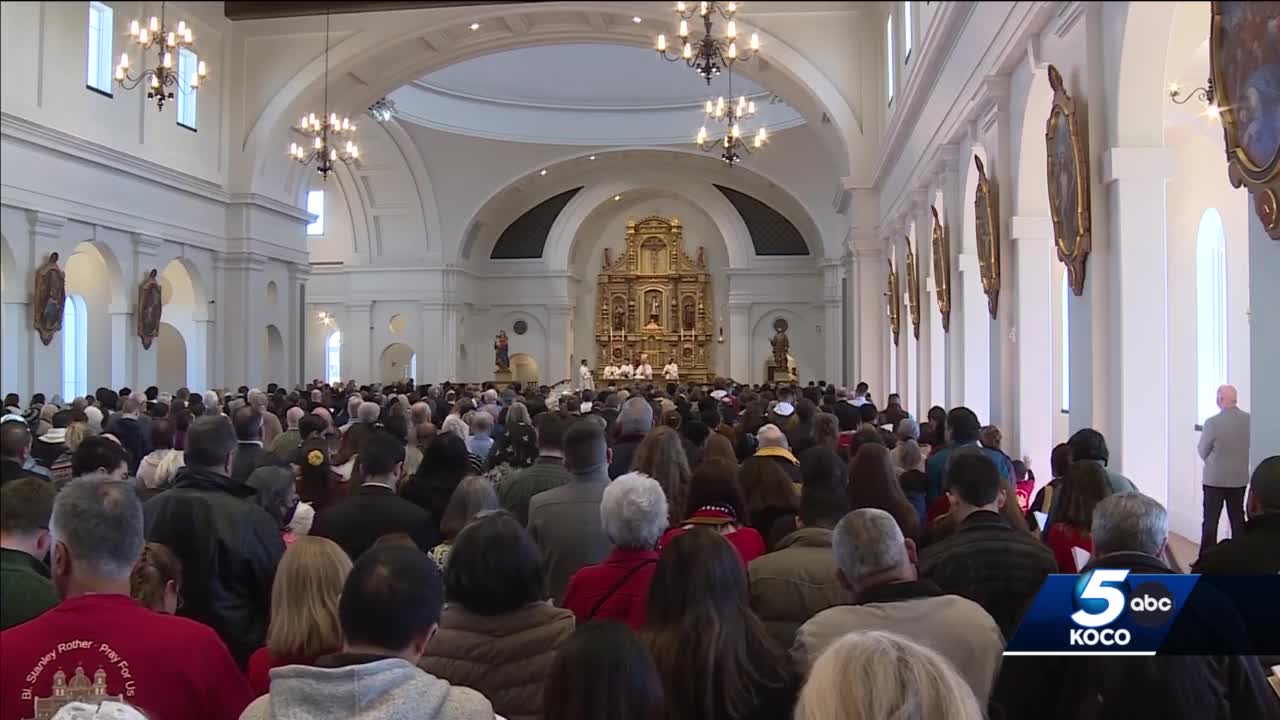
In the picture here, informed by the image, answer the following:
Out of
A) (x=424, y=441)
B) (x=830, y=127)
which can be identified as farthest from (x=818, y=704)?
(x=830, y=127)

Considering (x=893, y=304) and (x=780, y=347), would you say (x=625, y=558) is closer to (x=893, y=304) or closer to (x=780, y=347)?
(x=893, y=304)

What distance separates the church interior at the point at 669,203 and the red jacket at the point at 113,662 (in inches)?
164

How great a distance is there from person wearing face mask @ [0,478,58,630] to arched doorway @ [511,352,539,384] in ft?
94.8

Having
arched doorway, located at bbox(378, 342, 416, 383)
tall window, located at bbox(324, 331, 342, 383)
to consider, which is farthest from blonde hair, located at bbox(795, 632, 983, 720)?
tall window, located at bbox(324, 331, 342, 383)

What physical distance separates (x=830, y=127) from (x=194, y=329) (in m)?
12.4

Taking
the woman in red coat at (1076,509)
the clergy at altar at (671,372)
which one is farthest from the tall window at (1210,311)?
the clergy at altar at (671,372)

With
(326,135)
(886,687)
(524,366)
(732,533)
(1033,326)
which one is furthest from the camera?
(524,366)

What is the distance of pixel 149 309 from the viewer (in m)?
17.4

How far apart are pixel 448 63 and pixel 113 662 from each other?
64.3ft

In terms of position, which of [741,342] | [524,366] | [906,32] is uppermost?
[906,32]

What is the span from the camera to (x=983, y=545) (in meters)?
3.70

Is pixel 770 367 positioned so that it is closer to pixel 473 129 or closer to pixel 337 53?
pixel 473 129

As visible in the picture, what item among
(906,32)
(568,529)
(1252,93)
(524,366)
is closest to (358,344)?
(524,366)

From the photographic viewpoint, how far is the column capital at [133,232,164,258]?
17.2 m
